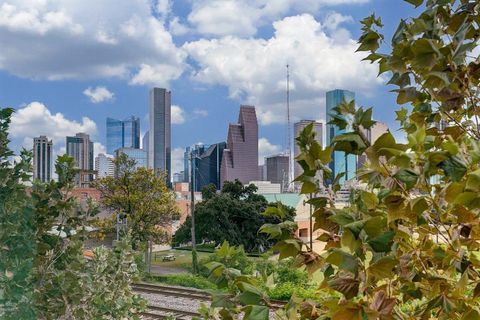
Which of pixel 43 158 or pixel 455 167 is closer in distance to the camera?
pixel 455 167

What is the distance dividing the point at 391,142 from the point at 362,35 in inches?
9.6

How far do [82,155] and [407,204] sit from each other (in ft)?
3.88

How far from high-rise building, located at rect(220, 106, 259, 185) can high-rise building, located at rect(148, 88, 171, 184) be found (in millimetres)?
2198

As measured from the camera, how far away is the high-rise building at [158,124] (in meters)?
2.92

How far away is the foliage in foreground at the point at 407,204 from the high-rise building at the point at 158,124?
238 cm

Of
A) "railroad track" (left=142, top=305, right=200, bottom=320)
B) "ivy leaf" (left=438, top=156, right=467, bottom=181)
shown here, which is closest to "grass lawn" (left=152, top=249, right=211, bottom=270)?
"railroad track" (left=142, top=305, right=200, bottom=320)

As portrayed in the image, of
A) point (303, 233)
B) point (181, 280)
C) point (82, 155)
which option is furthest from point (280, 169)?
point (181, 280)

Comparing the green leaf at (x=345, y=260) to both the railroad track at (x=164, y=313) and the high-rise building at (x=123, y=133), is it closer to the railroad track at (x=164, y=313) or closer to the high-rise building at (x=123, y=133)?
the high-rise building at (x=123, y=133)

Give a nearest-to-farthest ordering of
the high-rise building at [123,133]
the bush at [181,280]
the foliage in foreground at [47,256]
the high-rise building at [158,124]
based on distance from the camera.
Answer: the foliage in foreground at [47,256]
the high-rise building at [123,133]
the high-rise building at [158,124]
the bush at [181,280]

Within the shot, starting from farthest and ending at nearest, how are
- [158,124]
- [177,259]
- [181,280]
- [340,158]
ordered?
[177,259] < [181,280] < [158,124] < [340,158]

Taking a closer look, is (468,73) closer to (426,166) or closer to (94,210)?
(426,166)

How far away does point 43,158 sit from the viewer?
1.16 meters

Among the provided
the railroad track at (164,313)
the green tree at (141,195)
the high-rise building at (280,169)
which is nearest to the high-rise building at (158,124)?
the high-rise building at (280,169)

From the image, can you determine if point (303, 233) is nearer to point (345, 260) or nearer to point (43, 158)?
point (345, 260)
